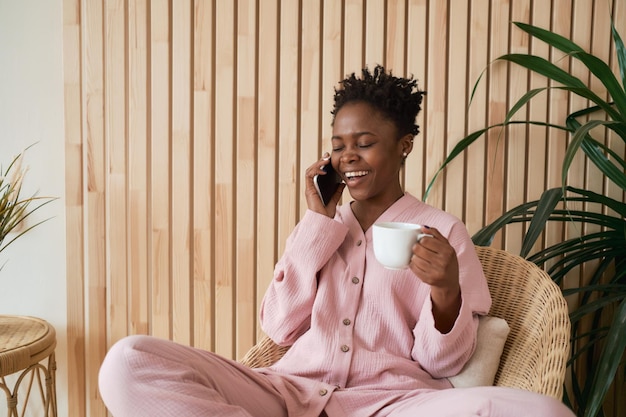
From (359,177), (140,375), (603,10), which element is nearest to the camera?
(140,375)

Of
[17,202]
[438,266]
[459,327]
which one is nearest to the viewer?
[438,266]

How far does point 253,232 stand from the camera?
90.1 inches

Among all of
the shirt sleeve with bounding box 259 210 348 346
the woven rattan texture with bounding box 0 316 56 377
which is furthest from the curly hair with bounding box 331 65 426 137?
the woven rattan texture with bounding box 0 316 56 377

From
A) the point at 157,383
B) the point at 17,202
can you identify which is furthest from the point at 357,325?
the point at 17,202

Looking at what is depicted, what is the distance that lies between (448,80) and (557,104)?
414 mm

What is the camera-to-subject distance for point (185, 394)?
1160mm

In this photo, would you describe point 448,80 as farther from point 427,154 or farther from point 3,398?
point 3,398

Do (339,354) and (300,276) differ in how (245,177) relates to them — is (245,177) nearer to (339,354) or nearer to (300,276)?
(300,276)

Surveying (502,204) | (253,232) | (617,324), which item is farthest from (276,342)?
(502,204)

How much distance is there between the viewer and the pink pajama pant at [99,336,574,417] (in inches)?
44.5

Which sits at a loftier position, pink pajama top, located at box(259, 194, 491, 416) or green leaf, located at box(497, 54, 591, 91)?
green leaf, located at box(497, 54, 591, 91)

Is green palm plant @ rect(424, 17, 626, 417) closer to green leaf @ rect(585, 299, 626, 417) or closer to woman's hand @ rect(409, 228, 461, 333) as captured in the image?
green leaf @ rect(585, 299, 626, 417)

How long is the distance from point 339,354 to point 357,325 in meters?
0.09

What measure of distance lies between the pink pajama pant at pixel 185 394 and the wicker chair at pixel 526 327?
18 cm
